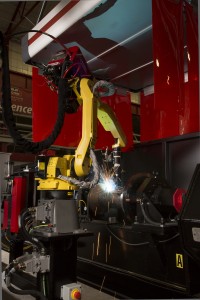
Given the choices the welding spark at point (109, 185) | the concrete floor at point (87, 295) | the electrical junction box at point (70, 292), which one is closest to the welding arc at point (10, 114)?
the welding spark at point (109, 185)

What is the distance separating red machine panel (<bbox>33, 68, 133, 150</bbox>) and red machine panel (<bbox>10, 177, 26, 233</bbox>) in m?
0.62

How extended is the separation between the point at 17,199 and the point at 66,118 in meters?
0.97

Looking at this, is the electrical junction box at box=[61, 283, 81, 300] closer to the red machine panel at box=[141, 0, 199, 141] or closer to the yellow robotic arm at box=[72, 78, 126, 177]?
the yellow robotic arm at box=[72, 78, 126, 177]

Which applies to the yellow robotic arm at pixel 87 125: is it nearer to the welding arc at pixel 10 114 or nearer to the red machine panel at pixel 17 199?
the welding arc at pixel 10 114

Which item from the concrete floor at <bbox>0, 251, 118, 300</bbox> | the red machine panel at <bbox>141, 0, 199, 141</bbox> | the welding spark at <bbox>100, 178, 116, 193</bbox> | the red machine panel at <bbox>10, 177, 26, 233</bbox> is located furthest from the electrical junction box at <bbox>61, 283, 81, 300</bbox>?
the red machine panel at <bbox>141, 0, 199, 141</bbox>

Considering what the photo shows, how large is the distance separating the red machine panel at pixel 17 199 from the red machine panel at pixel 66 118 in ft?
2.02

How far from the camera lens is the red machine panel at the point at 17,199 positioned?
2.97m

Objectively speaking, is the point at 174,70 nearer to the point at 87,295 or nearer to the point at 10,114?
the point at 10,114

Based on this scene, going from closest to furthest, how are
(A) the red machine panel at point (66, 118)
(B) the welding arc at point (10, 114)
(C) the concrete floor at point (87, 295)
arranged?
1. (B) the welding arc at point (10, 114)
2. (C) the concrete floor at point (87, 295)
3. (A) the red machine panel at point (66, 118)

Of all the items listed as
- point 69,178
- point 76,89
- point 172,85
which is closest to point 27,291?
point 69,178

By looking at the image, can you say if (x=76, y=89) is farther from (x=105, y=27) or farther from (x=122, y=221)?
(x=122, y=221)

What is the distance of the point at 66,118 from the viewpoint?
10.2ft

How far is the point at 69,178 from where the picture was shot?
81.3 inches

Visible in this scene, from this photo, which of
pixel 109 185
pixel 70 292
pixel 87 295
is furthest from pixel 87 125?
pixel 87 295
